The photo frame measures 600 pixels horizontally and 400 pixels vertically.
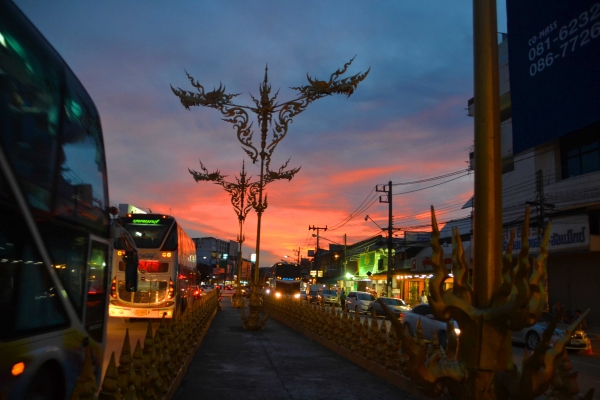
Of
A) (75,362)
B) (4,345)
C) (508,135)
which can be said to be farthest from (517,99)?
(508,135)

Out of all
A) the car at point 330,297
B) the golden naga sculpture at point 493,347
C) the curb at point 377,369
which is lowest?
the car at point 330,297

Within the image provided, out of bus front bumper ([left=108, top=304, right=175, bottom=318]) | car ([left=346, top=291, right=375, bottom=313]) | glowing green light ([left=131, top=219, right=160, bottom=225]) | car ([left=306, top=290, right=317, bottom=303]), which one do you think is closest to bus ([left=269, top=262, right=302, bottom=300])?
car ([left=306, top=290, right=317, bottom=303])

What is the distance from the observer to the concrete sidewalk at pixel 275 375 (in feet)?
25.7

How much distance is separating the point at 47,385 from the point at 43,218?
172 centimetres

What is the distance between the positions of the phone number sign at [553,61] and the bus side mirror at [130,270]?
5.67m

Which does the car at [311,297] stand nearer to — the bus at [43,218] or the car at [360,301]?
the car at [360,301]

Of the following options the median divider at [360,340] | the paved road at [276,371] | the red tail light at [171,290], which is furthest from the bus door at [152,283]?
the median divider at [360,340]

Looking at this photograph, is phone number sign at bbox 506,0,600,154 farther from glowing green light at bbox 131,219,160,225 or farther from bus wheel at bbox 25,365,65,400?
glowing green light at bbox 131,219,160,225

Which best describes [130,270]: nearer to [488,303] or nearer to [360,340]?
[360,340]

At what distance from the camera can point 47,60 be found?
499 cm

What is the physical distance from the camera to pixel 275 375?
930 cm

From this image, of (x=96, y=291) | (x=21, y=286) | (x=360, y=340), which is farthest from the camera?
(x=360, y=340)

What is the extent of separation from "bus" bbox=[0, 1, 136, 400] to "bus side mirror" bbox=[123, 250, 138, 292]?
0.94m

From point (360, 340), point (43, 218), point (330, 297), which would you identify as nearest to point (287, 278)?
point (330, 297)
